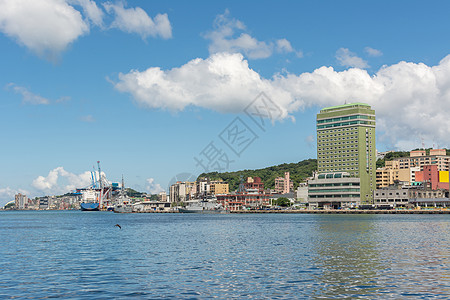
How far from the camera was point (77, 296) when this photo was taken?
102 feet

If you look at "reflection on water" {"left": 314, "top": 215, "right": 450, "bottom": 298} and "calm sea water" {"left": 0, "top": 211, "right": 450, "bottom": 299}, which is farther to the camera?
"calm sea water" {"left": 0, "top": 211, "right": 450, "bottom": 299}

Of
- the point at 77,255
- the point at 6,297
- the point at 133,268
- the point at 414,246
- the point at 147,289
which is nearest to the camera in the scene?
the point at 6,297

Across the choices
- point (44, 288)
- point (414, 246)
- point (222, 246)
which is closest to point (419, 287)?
point (44, 288)

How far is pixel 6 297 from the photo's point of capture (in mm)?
30812

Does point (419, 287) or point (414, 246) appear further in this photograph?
point (414, 246)

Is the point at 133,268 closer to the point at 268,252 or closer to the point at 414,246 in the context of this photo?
the point at 268,252

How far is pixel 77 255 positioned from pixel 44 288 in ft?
71.0

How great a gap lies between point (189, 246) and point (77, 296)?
34475 mm

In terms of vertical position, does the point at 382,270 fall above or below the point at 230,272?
above

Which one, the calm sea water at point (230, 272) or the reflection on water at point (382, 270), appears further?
the calm sea water at point (230, 272)

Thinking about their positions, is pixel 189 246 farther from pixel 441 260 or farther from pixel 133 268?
pixel 441 260

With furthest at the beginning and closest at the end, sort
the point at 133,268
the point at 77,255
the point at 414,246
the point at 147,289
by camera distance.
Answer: the point at 414,246 < the point at 77,255 < the point at 133,268 < the point at 147,289

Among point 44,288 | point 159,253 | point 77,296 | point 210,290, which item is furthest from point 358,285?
point 159,253

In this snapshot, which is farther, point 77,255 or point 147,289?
point 77,255
